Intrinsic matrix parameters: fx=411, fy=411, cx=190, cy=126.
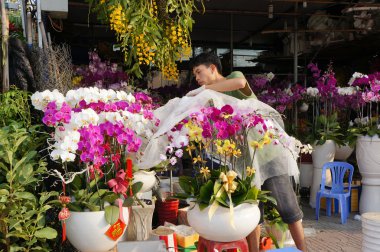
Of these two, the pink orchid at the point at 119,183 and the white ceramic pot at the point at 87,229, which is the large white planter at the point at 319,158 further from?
the white ceramic pot at the point at 87,229

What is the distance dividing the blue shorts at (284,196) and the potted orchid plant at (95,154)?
32.0 inches

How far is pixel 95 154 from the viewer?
2.01 meters

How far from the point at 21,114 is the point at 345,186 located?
363 centimetres

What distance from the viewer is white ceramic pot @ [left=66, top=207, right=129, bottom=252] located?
2078mm

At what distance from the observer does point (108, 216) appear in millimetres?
2096

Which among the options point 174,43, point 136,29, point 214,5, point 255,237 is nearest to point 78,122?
point 255,237

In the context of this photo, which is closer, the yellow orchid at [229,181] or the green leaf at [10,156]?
the yellow orchid at [229,181]

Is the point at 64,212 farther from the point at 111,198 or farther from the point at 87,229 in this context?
the point at 111,198

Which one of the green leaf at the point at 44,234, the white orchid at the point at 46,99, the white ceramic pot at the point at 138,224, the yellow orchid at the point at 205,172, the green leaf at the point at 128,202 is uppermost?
the white orchid at the point at 46,99

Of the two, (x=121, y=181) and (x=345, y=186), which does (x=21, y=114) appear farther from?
(x=345, y=186)

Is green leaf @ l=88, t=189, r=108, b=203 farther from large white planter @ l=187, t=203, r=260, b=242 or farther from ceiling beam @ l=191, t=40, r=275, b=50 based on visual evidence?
ceiling beam @ l=191, t=40, r=275, b=50

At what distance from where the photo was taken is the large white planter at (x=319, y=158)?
16.3 ft

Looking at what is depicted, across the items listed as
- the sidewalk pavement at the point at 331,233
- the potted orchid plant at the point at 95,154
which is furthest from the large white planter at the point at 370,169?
the potted orchid plant at the point at 95,154

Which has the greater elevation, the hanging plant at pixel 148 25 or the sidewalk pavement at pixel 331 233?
the hanging plant at pixel 148 25
